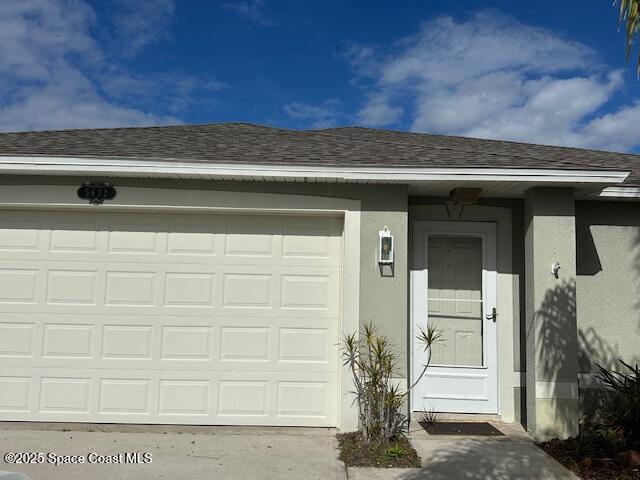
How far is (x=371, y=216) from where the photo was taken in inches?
230

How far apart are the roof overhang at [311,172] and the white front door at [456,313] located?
103 cm

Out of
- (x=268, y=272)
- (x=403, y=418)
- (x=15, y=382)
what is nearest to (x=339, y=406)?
(x=403, y=418)

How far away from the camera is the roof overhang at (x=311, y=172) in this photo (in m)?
5.49

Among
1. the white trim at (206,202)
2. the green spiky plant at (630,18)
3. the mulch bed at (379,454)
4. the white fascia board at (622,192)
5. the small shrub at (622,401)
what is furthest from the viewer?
the white fascia board at (622,192)

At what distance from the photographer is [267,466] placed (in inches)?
187

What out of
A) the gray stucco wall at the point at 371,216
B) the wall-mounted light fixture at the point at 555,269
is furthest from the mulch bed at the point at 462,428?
the wall-mounted light fixture at the point at 555,269

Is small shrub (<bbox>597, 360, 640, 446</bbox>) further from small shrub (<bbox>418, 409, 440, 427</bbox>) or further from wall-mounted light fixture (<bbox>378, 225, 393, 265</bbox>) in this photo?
wall-mounted light fixture (<bbox>378, 225, 393, 265</bbox>)

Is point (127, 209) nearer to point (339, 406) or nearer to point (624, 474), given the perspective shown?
point (339, 406)

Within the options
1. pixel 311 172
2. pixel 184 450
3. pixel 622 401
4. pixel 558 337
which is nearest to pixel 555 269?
pixel 558 337

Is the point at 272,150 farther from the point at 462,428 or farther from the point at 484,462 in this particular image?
the point at 484,462

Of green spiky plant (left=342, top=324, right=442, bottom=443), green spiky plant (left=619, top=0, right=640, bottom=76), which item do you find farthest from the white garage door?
green spiky plant (left=619, top=0, right=640, bottom=76)

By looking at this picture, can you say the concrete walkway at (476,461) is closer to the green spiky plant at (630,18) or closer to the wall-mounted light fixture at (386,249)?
the wall-mounted light fixture at (386,249)

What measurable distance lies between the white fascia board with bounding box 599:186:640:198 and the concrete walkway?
114 inches

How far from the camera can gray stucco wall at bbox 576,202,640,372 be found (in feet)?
20.5
